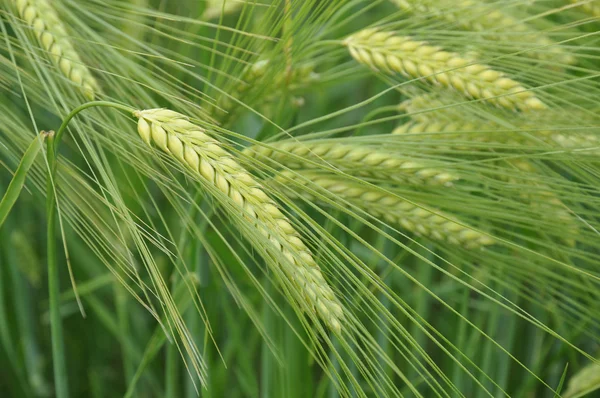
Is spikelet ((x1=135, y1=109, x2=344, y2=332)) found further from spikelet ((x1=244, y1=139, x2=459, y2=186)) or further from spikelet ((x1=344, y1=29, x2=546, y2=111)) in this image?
spikelet ((x1=344, y1=29, x2=546, y2=111))

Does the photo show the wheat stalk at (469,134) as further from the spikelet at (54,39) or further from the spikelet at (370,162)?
the spikelet at (54,39)

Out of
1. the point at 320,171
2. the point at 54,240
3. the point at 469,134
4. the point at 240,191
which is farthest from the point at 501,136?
the point at 54,240

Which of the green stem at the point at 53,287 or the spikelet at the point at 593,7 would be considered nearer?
the green stem at the point at 53,287

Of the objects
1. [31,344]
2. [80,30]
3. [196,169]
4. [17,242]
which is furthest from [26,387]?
[196,169]

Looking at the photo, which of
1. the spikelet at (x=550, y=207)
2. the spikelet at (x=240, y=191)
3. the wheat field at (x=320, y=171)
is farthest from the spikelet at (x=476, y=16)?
the spikelet at (x=240, y=191)

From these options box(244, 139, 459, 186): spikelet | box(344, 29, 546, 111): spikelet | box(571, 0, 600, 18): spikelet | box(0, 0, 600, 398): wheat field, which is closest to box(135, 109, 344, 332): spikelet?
box(0, 0, 600, 398): wheat field
